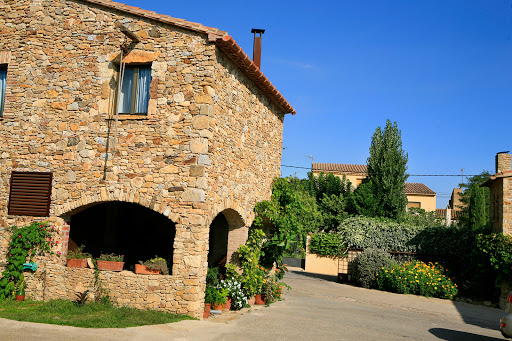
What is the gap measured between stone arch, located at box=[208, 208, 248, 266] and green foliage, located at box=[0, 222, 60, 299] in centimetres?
381

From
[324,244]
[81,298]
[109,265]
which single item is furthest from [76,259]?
[324,244]

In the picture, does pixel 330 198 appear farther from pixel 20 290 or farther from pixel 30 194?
pixel 20 290

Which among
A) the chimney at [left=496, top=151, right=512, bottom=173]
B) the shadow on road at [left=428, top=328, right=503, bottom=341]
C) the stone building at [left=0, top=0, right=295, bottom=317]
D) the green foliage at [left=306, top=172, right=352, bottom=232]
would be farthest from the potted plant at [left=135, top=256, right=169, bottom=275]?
the green foliage at [left=306, top=172, right=352, bottom=232]

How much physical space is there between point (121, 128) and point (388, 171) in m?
20.0

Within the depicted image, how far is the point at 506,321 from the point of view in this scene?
808 cm

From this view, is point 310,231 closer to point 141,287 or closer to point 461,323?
point 461,323

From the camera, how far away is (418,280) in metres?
16.7

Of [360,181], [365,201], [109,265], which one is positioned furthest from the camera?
[360,181]

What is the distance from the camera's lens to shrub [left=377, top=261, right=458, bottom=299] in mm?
16531

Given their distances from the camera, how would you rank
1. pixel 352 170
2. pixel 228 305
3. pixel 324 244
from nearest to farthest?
pixel 228 305 → pixel 324 244 → pixel 352 170

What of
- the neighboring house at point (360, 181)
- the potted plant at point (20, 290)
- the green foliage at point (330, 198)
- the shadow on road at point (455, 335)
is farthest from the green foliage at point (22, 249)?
the neighboring house at point (360, 181)

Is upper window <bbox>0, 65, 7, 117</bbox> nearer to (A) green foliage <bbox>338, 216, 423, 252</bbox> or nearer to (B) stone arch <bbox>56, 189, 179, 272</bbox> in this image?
(B) stone arch <bbox>56, 189, 179, 272</bbox>

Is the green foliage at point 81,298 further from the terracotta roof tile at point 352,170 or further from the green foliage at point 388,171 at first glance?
the terracotta roof tile at point 352,170

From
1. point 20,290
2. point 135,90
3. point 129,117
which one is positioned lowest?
point 20,290
